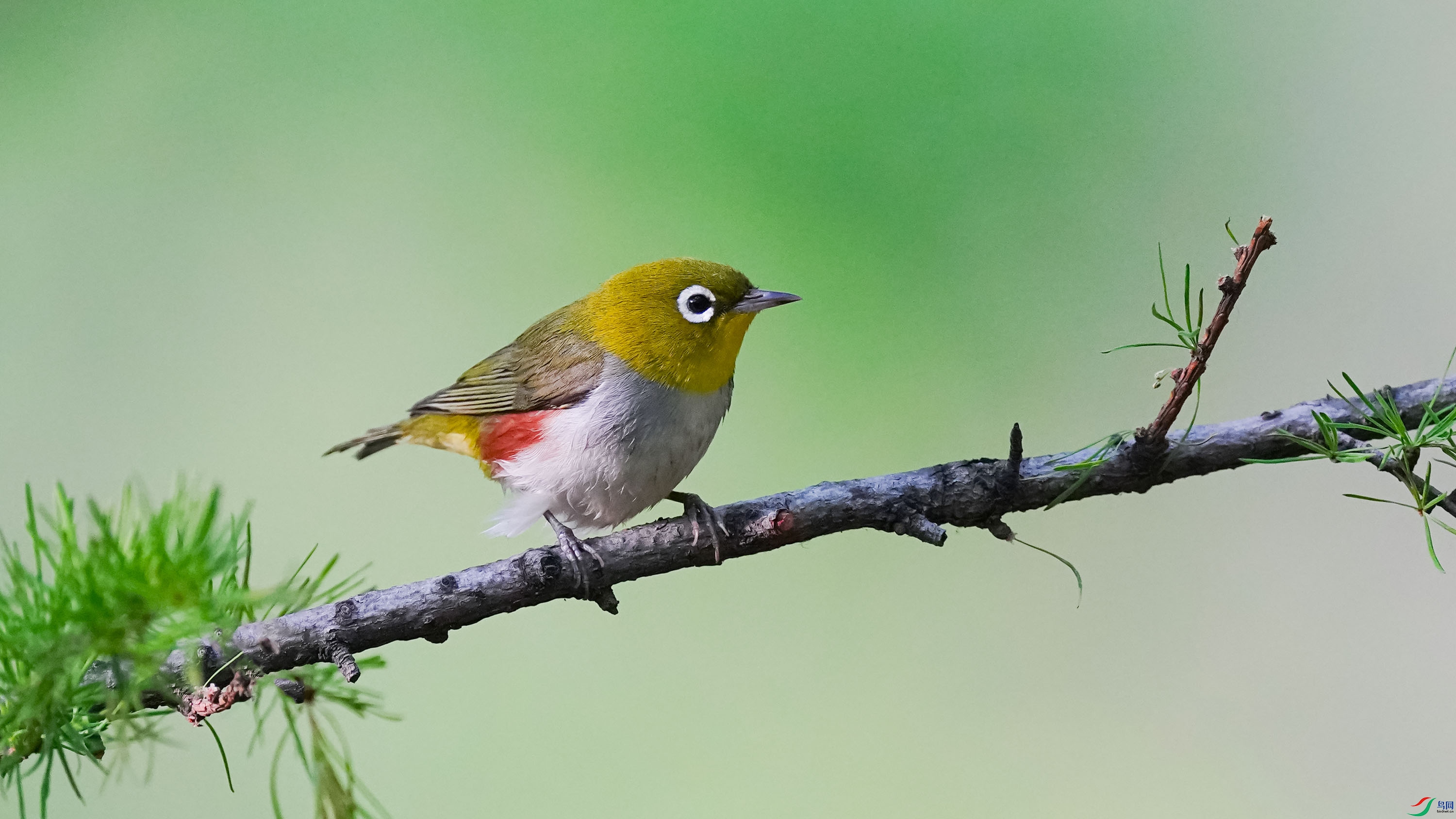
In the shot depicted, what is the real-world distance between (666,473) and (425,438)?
21.9 inches

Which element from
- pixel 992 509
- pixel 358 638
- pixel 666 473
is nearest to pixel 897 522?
pixel 992 509

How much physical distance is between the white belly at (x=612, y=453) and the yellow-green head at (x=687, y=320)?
24 millimetres

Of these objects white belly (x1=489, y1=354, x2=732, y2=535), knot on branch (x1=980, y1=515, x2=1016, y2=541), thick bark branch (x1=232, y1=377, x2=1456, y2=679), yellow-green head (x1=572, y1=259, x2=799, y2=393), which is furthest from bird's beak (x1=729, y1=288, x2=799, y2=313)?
knot on branch (x1=980, y1=515, x2=1016, y2=541)

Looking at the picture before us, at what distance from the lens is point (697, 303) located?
161 cm

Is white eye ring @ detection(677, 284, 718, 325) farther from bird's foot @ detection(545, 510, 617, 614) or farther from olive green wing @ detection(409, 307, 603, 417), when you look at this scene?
bird's foot @ detection(545, 510, 617, 614)

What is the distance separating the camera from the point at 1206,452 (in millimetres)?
1373

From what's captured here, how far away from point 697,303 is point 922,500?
47cm

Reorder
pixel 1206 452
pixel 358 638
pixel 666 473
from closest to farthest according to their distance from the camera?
pixel 358 638 → pixel 1206 452 → pixel 666 473

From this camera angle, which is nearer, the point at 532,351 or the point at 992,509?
the point at 992,509

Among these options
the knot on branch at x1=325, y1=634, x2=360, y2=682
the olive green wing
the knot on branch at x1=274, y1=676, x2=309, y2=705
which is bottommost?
the knot on branch at x1=274, y1=676, x2=309, y2=705

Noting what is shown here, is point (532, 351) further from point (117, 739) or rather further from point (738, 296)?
point (117, 739)

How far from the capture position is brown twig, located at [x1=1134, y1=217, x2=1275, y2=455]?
1.06 meters

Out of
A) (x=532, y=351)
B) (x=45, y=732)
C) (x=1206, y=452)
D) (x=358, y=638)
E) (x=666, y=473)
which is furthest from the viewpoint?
(x=532, y=351)

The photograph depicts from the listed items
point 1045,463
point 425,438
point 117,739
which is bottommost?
point 117,739
